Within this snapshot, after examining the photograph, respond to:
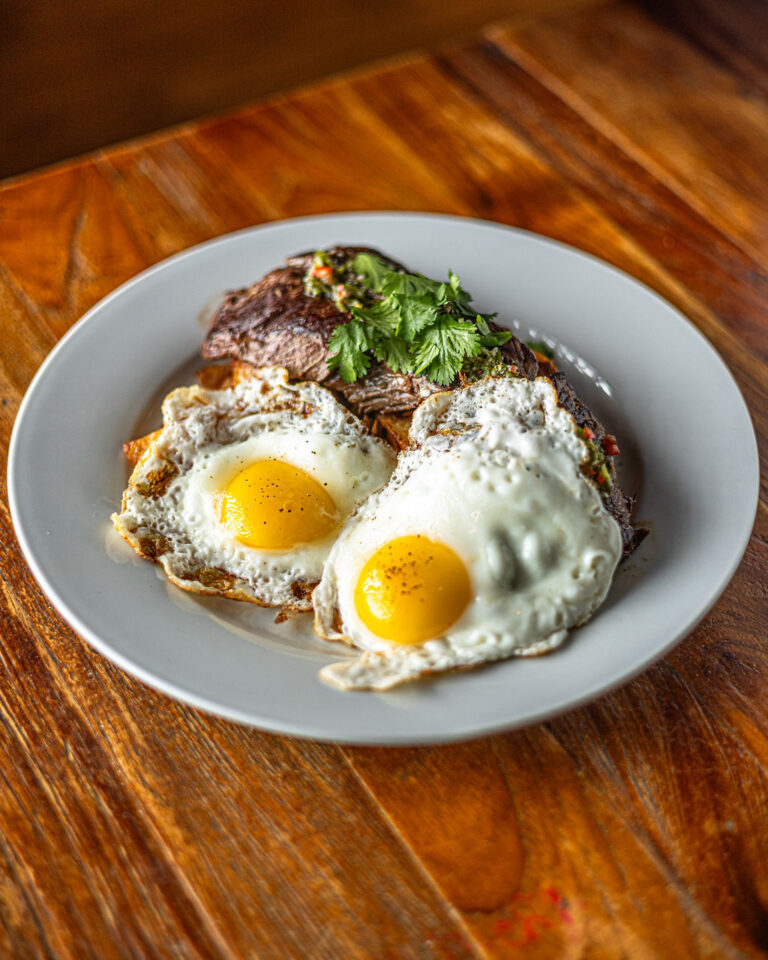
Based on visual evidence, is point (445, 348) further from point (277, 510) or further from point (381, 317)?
point (277, 510)

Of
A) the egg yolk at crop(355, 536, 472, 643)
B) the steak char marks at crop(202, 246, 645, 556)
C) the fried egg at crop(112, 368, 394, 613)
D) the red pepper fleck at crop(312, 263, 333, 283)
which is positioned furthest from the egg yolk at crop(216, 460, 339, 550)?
the red pepper fleck at crop(312, 263, 333, 283)

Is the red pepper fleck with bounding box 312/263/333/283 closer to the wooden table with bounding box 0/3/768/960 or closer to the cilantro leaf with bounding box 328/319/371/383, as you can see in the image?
the cilantro leaf with bounding box 328/319/371/383

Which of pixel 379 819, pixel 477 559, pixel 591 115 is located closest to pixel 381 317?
pixel 477 559

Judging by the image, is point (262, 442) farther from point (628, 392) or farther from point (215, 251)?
point (628, 392)

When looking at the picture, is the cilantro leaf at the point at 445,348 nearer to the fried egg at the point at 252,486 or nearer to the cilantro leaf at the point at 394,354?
the cilantro leaf at the point at 394,354

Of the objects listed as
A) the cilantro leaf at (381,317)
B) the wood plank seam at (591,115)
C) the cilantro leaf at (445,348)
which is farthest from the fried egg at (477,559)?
the wood plank seam at (591,115)
